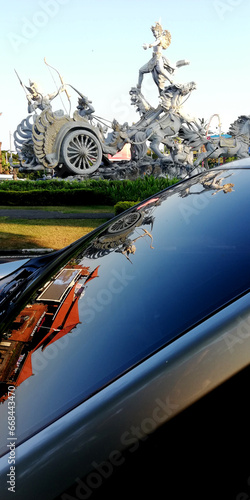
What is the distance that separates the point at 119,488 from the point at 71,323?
1.54 ft

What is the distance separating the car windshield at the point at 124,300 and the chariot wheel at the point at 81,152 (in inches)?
975

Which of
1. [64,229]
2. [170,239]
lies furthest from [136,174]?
[170,239]

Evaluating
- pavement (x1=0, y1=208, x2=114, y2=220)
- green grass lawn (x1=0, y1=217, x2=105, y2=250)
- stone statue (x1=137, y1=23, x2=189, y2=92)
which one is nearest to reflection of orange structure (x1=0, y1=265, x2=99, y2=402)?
green grass lawn (x1=0, y1=217, x2=105, y2=250)

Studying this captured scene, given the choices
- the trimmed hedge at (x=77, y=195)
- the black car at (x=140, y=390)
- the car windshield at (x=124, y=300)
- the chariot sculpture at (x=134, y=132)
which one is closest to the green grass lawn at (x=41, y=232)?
the trimmed hedge at (x=77, y=195)

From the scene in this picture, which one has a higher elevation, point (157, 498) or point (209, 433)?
point (209, 433)

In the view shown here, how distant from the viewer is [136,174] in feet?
95.7

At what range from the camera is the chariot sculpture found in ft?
83.5

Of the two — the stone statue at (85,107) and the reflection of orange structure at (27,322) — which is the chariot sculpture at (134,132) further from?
the reflection of orange structure at (27,322)

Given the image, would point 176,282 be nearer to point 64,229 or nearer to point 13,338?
point 13,338

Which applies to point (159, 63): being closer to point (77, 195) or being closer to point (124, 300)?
point (77, 195)

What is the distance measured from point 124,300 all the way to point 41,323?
0.28 metres

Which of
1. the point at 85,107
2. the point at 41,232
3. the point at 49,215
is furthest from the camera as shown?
the point at 85,107

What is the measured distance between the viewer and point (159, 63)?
26.6m

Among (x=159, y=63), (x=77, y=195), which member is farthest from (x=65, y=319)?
(x=159, y=63)
